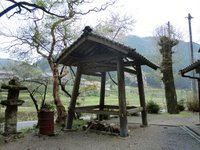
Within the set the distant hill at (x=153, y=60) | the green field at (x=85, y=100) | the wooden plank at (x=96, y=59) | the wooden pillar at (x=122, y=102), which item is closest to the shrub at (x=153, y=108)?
the green field at (x=85, y=100)

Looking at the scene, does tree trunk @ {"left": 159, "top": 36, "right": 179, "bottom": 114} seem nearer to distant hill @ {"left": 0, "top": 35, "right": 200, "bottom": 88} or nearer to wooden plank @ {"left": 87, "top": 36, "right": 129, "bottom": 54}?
distant hill @ {"left": 0, "top": 35, "right": 200, "bottom": 88}

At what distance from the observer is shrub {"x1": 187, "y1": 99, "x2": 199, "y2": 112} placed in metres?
17.7

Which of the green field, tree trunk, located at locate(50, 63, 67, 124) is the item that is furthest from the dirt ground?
the green field

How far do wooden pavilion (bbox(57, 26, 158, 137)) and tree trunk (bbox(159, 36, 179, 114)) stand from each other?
24.1 feet

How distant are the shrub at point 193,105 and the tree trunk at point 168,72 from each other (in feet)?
5.19

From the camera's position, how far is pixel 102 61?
9391mm

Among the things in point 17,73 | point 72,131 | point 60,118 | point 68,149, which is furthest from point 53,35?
point 68,149

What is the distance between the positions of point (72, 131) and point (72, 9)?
18.8ft

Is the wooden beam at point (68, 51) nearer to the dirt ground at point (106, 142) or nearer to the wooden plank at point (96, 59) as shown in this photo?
the wooden plank at point (96, 59)

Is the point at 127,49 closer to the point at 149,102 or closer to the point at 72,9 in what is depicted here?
the point at 72,9

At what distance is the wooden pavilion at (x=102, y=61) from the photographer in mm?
8430

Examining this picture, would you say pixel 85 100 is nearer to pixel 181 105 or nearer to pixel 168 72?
pixel 168 72

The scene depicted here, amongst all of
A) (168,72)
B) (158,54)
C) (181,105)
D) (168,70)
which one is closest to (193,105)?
(181,105)

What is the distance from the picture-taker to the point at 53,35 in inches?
461
